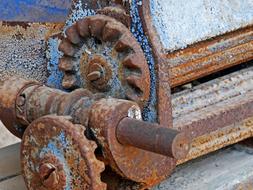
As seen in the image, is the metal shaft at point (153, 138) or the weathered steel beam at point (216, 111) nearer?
the metal shaft at point (153, 138)

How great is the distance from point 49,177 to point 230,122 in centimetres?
49

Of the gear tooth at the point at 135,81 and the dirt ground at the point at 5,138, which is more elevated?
the gear tooth at the point at 135,81

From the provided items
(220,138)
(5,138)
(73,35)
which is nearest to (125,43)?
(73,35)

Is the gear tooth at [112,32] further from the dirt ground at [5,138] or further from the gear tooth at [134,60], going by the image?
the dirt ground at [5,138]

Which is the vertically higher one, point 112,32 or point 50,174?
point 112,32

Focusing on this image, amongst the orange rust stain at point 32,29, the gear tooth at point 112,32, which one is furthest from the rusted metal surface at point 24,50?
the gear tooth at point 112,32

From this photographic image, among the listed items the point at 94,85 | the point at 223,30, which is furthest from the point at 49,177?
the point at 223,30

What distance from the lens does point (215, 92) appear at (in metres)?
1.77

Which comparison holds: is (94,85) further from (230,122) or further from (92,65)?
(230,122)

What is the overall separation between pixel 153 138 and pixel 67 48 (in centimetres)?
42

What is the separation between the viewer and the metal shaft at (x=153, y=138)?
130 cm

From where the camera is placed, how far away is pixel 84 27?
1.60 m

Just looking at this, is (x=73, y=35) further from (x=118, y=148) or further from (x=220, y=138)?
(x=220, y=138)

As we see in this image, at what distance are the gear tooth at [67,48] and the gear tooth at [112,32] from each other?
0.41 ft
